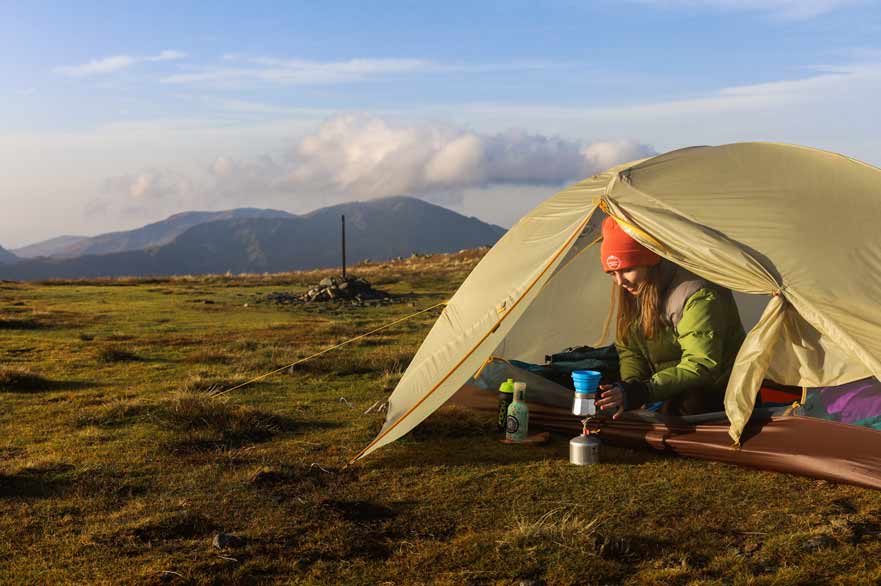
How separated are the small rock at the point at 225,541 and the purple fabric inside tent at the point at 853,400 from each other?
15.5ft

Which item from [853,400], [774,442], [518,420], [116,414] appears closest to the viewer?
[774,442]

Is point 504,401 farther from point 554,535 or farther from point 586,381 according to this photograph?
point 554,535

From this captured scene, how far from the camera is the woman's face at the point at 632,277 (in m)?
7.18

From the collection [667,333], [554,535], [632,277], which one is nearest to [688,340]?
[667,333]

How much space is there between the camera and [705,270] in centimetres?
645

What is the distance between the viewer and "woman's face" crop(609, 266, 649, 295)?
7184mm

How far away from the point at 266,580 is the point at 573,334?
585 centimetres

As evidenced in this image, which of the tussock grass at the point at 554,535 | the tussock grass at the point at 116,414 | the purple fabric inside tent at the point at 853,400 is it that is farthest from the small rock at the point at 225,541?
the purple fabric inside tent at the point at 853,400

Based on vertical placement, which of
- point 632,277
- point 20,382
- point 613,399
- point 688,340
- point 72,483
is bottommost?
point 72,483

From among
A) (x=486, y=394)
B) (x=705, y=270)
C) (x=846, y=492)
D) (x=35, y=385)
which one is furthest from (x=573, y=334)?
(x=35, y=385)

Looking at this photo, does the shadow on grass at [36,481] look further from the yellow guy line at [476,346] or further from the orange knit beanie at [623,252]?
the orange knit beanie at [623,252]

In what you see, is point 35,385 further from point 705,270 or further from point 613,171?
point 705,270

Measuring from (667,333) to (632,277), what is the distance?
23.2 inches

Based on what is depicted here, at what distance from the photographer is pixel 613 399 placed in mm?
6473
